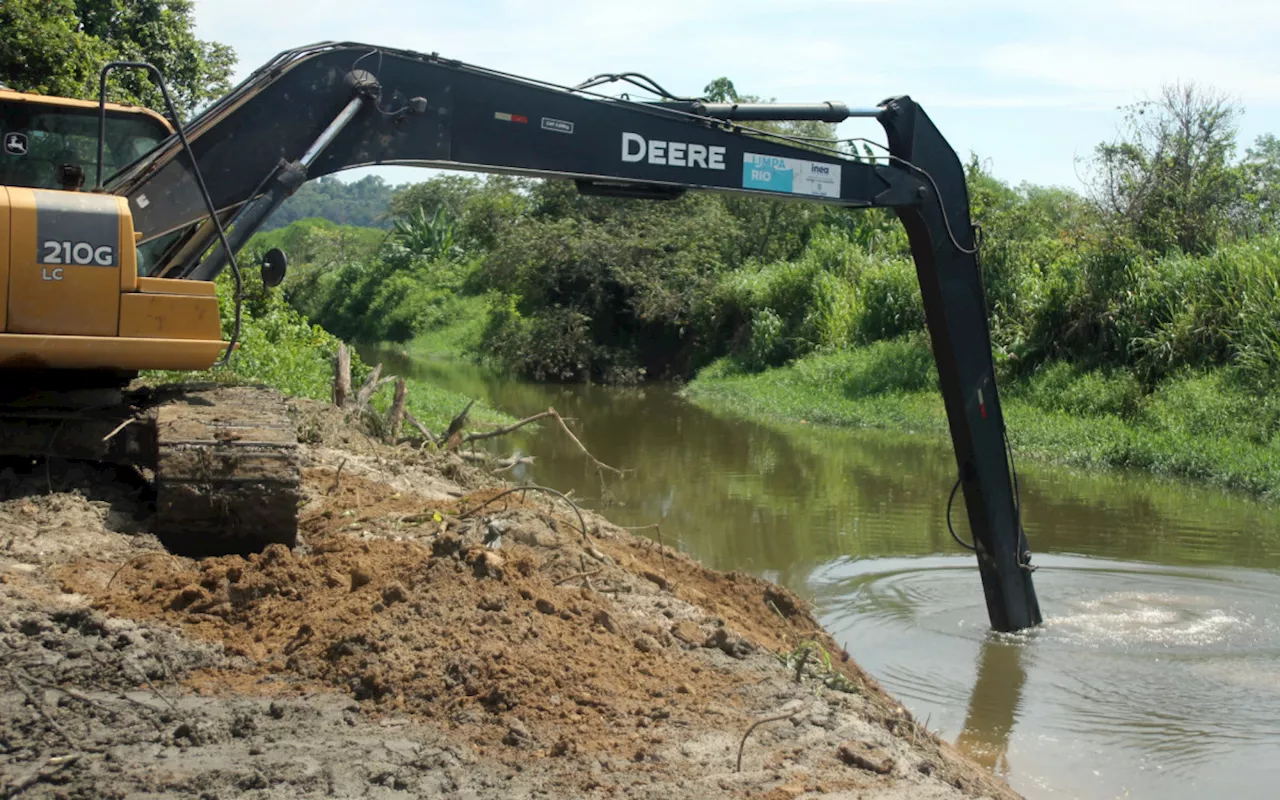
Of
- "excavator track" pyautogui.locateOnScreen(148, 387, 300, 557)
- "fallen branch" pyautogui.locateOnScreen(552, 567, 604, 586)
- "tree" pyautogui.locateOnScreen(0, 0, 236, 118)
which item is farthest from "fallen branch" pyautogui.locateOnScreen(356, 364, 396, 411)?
"fallen branch" pyautogui.locateOnScreen(552, 567, 604, 586)

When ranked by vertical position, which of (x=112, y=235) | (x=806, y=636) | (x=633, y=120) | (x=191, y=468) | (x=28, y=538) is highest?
(x=633, y=120)

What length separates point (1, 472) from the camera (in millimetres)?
6668

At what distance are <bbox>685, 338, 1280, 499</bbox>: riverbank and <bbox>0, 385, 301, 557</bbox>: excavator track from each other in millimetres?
11120

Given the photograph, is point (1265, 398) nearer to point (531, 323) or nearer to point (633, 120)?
point (633, 120)

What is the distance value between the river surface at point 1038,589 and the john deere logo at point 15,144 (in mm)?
5634

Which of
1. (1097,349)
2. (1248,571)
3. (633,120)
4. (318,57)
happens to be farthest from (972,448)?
(1097,349)

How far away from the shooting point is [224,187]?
20.3 feet

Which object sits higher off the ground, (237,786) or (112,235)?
(112,235)

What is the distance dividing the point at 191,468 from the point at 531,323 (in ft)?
77.7

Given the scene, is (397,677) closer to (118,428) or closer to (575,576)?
(575,576)

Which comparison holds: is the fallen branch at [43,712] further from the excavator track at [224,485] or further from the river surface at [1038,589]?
the river surface at [1038,589]

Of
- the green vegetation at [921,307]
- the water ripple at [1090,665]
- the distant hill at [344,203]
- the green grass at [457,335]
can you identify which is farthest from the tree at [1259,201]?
the distant hill at [344,203]

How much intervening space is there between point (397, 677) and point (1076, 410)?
14.6 meters

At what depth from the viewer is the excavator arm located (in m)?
6.18
